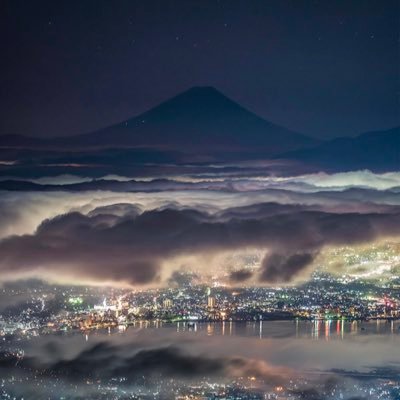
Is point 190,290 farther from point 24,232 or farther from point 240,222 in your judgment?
point 24,232

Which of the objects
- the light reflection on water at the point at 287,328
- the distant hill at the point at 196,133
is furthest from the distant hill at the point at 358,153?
the light reflection on water at the point at 287,328

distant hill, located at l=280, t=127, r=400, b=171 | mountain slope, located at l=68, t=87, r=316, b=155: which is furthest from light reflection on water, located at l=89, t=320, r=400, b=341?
distant hill, located at l=280, t=127, r=400, b=171

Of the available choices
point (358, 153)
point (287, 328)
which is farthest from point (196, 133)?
point (287, 328)

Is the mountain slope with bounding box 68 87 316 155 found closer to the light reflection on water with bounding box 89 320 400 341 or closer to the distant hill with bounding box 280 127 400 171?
the distant hill with bounding box 280 127 400 171

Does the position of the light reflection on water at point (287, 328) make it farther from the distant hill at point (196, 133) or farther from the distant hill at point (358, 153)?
the distant hill at point (358, 153)

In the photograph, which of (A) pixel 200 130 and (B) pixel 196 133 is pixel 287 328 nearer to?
(B) pixel 196 133

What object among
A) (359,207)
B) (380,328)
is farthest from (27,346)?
(359,207)
